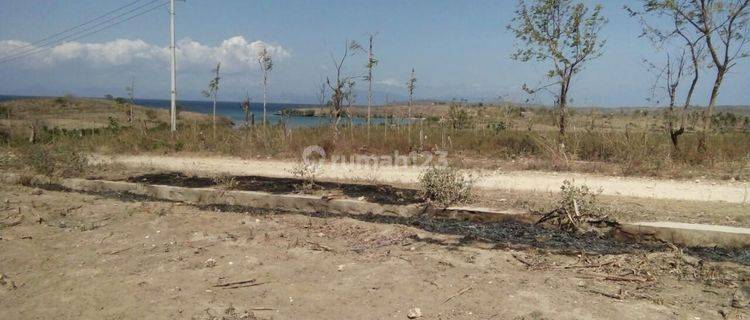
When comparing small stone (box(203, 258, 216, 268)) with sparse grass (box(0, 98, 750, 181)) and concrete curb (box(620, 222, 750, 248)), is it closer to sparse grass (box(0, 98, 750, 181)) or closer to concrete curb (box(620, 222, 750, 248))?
concrete curb (box(620, 222, 750, 248))

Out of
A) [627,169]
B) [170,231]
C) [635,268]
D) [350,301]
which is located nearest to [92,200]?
[170,231]

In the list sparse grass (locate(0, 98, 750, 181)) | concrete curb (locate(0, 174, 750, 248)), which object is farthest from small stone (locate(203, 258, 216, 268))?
sparse grass (locate(0, 98, 750, 181))

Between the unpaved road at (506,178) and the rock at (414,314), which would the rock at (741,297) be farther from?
the unpaved road at (506,178)

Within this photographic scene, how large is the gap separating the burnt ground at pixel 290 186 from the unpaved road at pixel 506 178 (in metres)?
0.59

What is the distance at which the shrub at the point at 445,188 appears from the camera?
6.25 m

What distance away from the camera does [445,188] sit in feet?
20.6

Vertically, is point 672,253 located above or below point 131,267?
above

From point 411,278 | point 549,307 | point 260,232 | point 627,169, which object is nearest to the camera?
point 549,307

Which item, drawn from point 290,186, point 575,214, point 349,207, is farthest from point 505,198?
point 290,186

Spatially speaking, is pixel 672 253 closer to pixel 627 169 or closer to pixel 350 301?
pixel 350 301

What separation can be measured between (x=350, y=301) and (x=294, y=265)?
0.84m

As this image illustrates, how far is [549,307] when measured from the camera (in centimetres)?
333

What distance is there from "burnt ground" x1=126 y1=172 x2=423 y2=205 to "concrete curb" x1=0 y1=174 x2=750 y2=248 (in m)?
0.25

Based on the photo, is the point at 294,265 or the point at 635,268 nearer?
the point at 635,268
